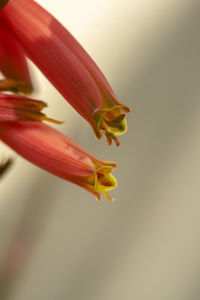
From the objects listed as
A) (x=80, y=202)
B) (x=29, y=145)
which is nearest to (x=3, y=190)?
(x=80, y=202)

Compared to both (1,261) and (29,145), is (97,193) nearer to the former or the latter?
(29,145)

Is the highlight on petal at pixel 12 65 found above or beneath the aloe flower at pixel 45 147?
above

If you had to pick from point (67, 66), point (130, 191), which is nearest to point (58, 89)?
point (67, 66)

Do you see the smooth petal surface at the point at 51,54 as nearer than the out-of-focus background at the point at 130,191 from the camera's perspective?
Yes

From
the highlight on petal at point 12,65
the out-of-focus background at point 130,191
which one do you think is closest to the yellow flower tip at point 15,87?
the highlight on petal at point 12,65

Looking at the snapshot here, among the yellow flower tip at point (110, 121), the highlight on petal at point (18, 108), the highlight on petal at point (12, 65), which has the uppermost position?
the highlight on petal at point (12, 65)

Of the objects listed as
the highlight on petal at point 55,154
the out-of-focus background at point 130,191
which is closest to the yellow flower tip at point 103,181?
the highlight on petal at point 55,154

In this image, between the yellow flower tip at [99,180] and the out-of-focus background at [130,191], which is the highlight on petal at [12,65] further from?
the out-of-focus background at [130,191]

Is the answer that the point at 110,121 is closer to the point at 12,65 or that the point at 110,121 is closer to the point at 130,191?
the point at 12,65

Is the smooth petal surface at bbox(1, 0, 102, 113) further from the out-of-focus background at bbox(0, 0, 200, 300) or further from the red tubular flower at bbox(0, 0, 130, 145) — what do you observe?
the out-of-focus background at bbox(0, 0, 200, 300)
